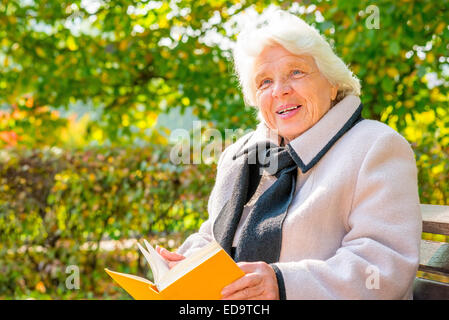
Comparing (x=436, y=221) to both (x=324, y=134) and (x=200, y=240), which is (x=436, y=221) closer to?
(x=324, y=134)

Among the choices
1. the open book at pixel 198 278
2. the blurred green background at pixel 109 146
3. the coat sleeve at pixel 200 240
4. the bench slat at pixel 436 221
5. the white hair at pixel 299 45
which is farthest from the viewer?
the blurred green background at pixel 109 146

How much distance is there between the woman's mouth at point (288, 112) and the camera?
2.21 m

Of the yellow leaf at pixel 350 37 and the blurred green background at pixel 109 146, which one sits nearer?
the yellow leaf at pixel 350 37

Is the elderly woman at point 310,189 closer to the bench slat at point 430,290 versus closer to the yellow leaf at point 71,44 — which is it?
the bench slat at point 430,290

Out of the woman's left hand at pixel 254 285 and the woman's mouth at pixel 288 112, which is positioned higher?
the woman's mouth at pixel 288 112

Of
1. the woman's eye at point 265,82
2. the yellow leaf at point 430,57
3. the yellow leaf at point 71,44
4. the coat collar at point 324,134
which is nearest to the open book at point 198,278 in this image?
the coat collar at point 324,134

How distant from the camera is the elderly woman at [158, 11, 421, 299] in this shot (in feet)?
5.59

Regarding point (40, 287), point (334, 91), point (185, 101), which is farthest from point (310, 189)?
point (40, 287)

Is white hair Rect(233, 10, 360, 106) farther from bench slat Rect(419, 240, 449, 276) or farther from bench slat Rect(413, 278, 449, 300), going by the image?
bench slat Rect(413, 278, 449, 300)

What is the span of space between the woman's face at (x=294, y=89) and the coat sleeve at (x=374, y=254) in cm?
47

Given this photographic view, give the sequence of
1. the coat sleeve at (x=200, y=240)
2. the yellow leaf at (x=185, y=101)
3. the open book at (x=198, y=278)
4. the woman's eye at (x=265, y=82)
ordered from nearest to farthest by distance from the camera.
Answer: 1. the open book at (x=198, y=278)
2. the woman's eye at (x=265, y=82)
3. the coat sleeve at (x=200, y=240)
4. the yellow leaf at (x=185, y=101)

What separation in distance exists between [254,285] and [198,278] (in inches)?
7.5

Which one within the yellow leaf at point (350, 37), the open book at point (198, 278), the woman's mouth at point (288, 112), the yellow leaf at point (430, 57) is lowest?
the open book at point (198, 278)
